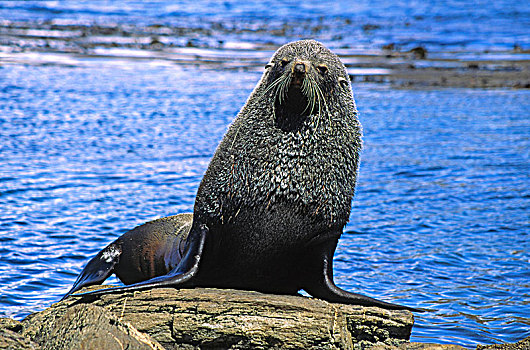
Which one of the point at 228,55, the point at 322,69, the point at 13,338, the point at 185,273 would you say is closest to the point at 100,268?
the point at 185,273

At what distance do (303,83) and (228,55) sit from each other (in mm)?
18117

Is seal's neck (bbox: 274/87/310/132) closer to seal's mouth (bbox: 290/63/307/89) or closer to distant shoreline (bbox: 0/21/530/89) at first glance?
seal's mouth (bbox: 290/63/307/89)

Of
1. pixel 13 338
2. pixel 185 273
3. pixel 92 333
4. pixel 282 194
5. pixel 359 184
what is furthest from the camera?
pixel 359 184

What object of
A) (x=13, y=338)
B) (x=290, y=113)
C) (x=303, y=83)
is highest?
(x=303, y=83)

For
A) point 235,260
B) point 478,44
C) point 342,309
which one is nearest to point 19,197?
point 235,260

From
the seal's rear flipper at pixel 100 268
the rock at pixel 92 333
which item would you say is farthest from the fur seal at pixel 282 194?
the rock at pixel 92 333

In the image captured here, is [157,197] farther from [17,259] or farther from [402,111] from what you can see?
[402,111]

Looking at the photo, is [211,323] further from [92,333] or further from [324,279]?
[324,279]

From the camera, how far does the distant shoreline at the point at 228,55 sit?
1919 cm

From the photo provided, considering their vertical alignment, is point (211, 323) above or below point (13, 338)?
above

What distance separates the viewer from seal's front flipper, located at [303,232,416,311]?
4707 mm

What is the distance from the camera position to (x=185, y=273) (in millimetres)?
4629

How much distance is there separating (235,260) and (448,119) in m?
10.1

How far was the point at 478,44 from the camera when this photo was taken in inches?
1048
